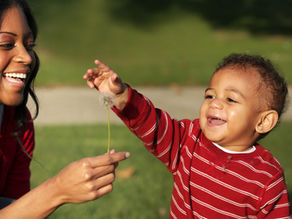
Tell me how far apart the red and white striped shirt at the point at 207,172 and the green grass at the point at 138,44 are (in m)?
5.91

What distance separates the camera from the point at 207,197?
212 cm

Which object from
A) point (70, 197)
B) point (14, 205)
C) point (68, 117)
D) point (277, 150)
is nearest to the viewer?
point (70, 197)

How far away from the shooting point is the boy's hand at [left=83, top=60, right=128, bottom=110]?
202 cm

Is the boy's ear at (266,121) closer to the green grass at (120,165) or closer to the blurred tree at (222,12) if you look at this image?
the green grass at (120,165)

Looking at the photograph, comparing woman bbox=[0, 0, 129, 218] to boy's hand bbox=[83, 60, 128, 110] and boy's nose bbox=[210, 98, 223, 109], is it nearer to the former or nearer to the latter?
boy's hand bbox=[83, 60, 128, 110]

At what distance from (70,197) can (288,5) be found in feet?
60.7

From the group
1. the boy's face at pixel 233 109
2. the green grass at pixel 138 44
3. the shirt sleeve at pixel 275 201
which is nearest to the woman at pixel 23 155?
the boy's face at pixel 233 109

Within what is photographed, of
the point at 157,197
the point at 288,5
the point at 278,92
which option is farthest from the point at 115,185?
the point at 288,5

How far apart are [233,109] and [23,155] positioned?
142 centimetres

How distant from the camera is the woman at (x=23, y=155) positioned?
5.76ft

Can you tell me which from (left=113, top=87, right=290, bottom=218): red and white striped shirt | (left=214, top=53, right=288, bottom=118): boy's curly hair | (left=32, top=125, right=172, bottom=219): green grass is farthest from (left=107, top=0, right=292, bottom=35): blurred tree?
(left=113, top=87, right=290, bottom=218): red and white striped shirt

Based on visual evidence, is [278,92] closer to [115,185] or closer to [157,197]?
[157,197]

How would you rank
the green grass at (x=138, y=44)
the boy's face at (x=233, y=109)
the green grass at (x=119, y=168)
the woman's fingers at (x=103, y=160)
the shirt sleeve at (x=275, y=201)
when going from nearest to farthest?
the woman's fingers at (x=103, y=160) → the shirt sleeve at (x=275, y=201) → the boy's face at (x=233, y=109) → the green grass at (x=119, y=168) → the green grass at (x=138, y=44)

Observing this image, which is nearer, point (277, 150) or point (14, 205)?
point (14, 205)
